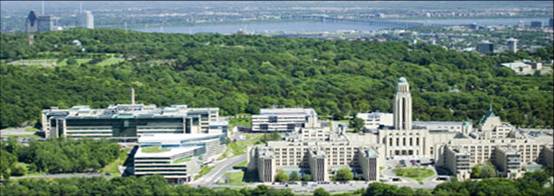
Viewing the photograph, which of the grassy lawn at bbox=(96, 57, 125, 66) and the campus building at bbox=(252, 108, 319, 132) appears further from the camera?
the grassy lawn at bbox=(96, 57, 125, 66)

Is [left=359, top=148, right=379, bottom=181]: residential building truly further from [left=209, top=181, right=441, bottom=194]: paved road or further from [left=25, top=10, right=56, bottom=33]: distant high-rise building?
[left=25, top=10, right=56, bottom=33]: distant high-rise building

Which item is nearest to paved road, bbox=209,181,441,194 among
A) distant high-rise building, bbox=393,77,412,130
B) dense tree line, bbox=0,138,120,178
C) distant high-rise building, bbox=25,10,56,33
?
distant high-rise building, bbox=393,77,412,130

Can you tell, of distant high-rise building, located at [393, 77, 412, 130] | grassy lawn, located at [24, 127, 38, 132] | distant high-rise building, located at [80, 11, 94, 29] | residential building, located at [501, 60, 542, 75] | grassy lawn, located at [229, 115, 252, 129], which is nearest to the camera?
distant high-rise building, located at [393, 77, 412, 130]

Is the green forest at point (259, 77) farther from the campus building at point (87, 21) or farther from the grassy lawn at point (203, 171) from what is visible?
the campus building at point (87, 21)

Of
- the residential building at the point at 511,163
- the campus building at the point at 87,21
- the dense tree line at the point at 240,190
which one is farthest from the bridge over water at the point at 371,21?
the dense tree line at the point at 240,190

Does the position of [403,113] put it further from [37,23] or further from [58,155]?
[37,23]

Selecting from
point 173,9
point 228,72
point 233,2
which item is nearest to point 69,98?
point 228,72

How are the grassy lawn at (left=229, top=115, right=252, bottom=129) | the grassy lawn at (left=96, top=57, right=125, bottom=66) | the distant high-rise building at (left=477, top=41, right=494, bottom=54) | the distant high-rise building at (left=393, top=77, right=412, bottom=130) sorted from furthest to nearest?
the distant high-rise building at (left=477, top=41, right=494, bottom=54)
the grassy lawn at (left=96, top=57, right=125, bottom=66)
the grassy lawn at (left=229, top=115, right=252, bottom=129)
the distant high-rise building at (left=393, top=77, right=412, bottom=130)
